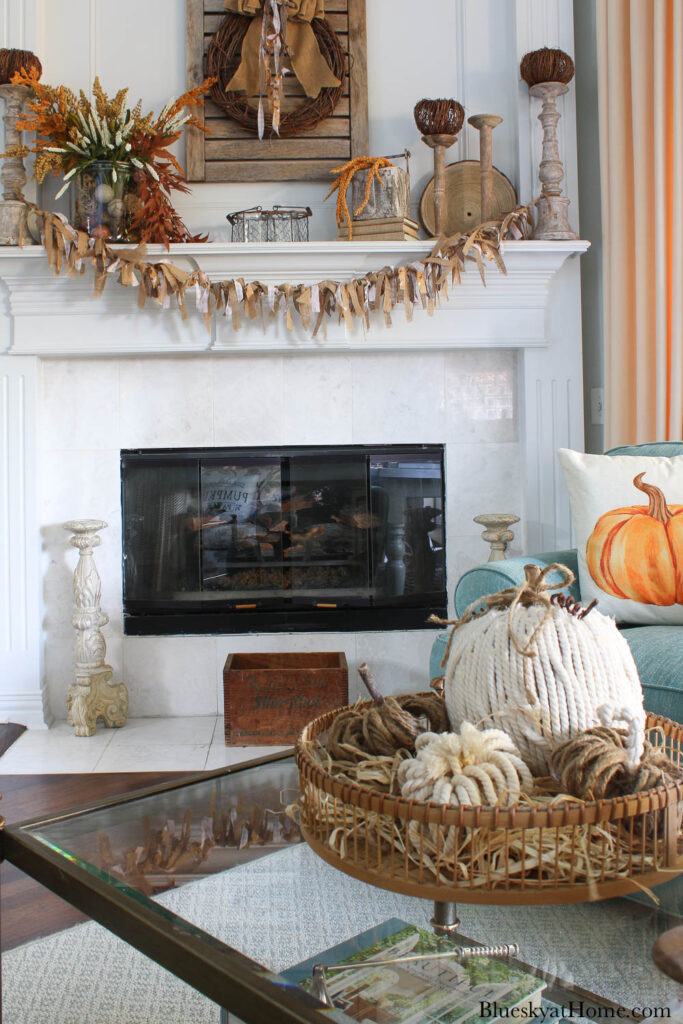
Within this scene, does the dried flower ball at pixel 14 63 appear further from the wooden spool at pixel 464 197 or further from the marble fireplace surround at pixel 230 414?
the wooden spool at pixel 464 197

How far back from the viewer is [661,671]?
164 centimetres

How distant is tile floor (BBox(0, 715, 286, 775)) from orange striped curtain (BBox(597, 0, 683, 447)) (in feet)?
4.77

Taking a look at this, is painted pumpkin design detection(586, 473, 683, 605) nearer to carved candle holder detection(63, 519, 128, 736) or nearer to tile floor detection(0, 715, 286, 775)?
tile floor detection(0, 715, 286, 775)

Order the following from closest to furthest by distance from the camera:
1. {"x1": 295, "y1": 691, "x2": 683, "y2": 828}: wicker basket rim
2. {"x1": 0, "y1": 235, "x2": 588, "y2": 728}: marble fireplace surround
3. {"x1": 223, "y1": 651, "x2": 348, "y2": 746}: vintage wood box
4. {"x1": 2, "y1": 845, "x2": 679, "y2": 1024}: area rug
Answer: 1. {"x1": 295, "y1": 691, "x2": 683, "y2": 828}: wicker basket rim
2. {"x1": 2, "y1": 845, "x2": 679, "y2": 1024}: area rug
3. {"x1": 223, "y1": 651, "x2": 348, "y2": 746}: vintage wood box
4. {"x1": 0, "y1": 235, "x2": 588, "y2": 728}: marble fireplace surround

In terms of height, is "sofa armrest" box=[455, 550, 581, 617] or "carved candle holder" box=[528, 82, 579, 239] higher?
"carved candle holder" box=[528, 82, 579, 239]

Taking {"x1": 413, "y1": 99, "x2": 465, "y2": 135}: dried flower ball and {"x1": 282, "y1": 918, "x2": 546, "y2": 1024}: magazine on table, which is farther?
{"x1": 413, "y1": 99, "x2": 465, "y2": 135}: dried flower ball

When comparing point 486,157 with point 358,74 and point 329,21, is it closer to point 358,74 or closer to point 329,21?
point 358,74

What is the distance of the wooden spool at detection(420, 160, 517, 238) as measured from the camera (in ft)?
9.60

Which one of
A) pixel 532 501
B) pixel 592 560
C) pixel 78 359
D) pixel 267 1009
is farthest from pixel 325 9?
pixel 267 1009

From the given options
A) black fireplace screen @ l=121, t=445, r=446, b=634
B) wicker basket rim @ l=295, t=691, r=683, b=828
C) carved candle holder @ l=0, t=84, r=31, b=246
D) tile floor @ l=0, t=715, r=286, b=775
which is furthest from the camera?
black fireplace screen @ l=121, t=445, r=446, b=634

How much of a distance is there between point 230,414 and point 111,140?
2.89 feet

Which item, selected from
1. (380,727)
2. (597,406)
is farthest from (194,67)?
(380,727)

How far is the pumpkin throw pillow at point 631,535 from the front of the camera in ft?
6.41

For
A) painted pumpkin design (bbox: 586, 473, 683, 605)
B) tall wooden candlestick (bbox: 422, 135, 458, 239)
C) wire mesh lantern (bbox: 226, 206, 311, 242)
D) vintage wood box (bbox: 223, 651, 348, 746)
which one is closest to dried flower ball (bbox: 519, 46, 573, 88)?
tall wooden candlestick (bbox: 422, 135, 458, 239)
